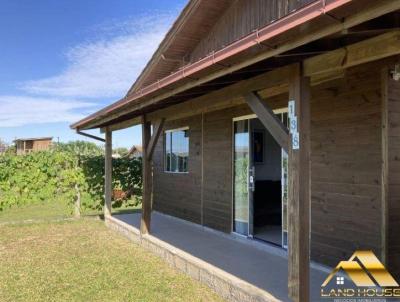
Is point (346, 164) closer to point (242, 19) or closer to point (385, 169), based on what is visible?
point (385, 169)

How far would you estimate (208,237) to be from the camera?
7367 mm

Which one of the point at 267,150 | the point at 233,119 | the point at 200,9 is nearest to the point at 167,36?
the point at 200,9

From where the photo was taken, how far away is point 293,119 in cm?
358

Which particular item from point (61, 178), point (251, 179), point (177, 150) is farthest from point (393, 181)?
point (61, 178)

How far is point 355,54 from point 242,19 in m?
4.26

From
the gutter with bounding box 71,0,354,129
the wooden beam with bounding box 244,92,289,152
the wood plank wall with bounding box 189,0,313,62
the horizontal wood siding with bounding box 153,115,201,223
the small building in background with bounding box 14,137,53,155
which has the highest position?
the wood plank wall with bounding box 189,0,313,62

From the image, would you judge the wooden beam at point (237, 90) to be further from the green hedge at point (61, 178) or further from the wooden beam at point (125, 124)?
the green hedge at point (61, 178)

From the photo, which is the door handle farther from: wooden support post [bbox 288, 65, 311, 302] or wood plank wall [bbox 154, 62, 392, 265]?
wooden support post [bbox 288, 65, 311, 302]

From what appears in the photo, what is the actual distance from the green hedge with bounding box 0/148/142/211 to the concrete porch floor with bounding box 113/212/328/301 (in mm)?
2804

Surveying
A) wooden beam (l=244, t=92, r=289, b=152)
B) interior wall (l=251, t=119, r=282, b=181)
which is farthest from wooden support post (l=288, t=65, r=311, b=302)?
interior wall (l=251, t=119, r=282, b=181)

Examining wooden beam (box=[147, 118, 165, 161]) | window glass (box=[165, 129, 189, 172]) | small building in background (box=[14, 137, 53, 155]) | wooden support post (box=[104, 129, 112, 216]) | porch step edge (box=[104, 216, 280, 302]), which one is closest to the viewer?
porch step edge (box=[104, 216, 280, 302])

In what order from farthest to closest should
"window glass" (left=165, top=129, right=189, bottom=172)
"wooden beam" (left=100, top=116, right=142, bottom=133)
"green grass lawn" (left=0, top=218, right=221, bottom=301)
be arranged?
"window glass" (left=165, top=129, right=189, bottom=172)
"wooden beam" (left=100, top=116, right=142, bottom=133)
"green grass lawn" (left=0, top=218, right=221, bottom=301)

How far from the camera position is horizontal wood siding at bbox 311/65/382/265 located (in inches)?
174

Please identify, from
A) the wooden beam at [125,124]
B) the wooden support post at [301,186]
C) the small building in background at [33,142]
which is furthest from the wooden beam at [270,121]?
the small building in background at [33,142]
